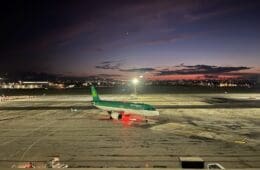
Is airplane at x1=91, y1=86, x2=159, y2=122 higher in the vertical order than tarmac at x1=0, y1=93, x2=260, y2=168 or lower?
higher

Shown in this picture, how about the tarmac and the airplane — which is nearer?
the tarmac

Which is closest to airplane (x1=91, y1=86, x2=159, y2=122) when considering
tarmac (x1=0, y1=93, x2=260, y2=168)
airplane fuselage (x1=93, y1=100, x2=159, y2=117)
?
airplane fuselage (x1=93, y1=100, x2=159, y2=117)

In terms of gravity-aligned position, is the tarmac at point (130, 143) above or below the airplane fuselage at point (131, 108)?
below

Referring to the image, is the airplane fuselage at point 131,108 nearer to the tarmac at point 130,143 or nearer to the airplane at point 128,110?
the airplane at point 128,110

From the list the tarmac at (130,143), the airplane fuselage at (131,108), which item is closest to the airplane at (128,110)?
the airplane fuselage at (131,108)

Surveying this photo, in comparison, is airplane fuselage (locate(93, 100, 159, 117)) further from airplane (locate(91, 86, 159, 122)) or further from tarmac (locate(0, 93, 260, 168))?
tarmac (locate(0, 93, 260, 168))

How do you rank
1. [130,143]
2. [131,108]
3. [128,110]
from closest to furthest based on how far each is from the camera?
[130,143], [131,108], [128,110]

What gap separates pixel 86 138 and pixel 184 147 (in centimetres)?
1054

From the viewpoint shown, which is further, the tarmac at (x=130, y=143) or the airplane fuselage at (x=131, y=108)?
the airplane fuselage at (x=131, y=108)

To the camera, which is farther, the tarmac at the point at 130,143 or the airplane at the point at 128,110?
the airplane at the point at 128,110

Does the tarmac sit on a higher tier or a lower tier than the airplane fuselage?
lower

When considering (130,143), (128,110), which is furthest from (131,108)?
(130,143)

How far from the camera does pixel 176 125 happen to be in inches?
1626

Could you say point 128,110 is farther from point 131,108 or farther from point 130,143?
point 130,143
